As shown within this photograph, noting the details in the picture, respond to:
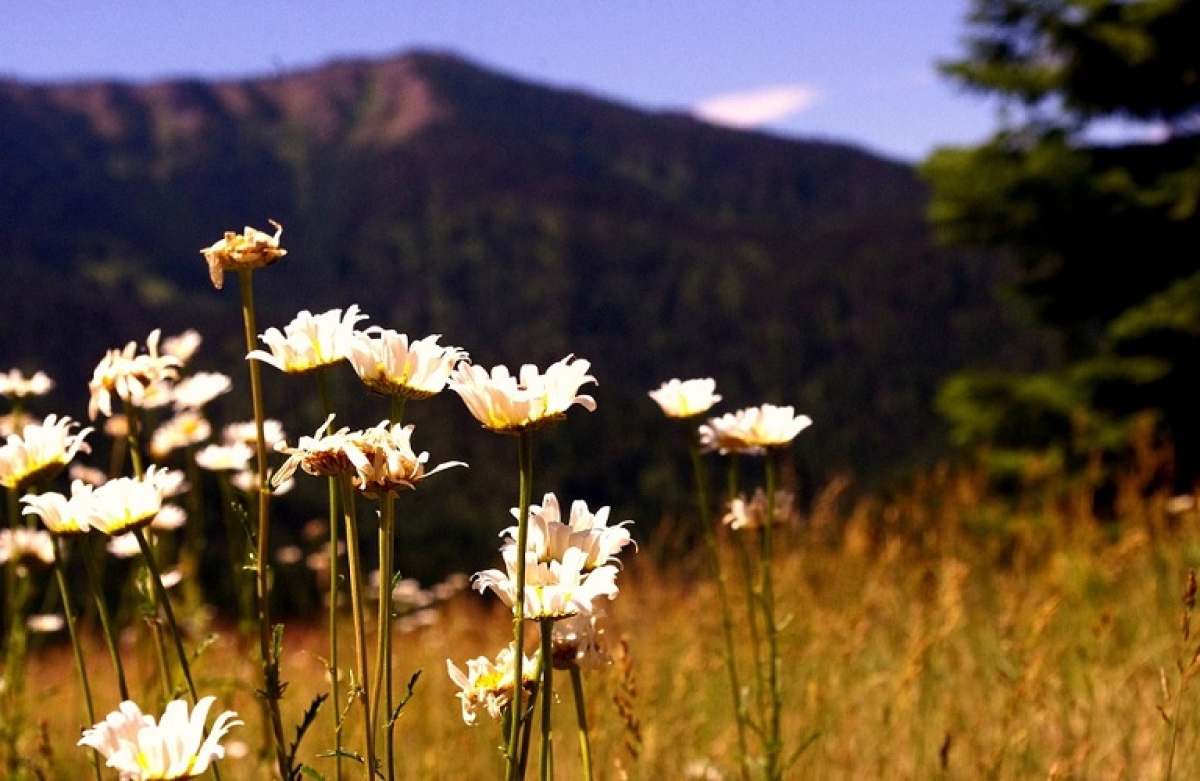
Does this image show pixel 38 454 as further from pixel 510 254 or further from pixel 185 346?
pixel 510 254

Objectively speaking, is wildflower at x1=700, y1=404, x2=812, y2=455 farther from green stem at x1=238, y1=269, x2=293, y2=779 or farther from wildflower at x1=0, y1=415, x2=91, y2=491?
wildflower at x1=0, y1=415, x2=91, y2=491

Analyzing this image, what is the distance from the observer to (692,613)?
14.7 ft

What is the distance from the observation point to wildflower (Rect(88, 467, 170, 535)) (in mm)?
1191

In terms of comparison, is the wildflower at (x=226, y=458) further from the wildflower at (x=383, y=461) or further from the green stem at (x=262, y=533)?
the wildflower at (x=383, y=461)

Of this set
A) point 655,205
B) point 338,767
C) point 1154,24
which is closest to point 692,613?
point 338,767

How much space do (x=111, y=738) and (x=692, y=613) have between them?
11.9 feet

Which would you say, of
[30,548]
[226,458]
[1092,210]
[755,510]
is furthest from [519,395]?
[1092,210]

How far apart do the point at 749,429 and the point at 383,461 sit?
834mm

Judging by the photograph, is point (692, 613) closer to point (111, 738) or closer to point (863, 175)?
point (111, 738)

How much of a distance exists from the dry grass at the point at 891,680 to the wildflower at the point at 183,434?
465 mm

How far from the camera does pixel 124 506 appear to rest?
3.97ft

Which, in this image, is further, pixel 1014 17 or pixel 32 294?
pixel 32 294

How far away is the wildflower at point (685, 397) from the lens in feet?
5.47

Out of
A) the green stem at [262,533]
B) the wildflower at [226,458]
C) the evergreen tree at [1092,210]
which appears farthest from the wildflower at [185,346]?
the evergreen tree at [1092,210]
